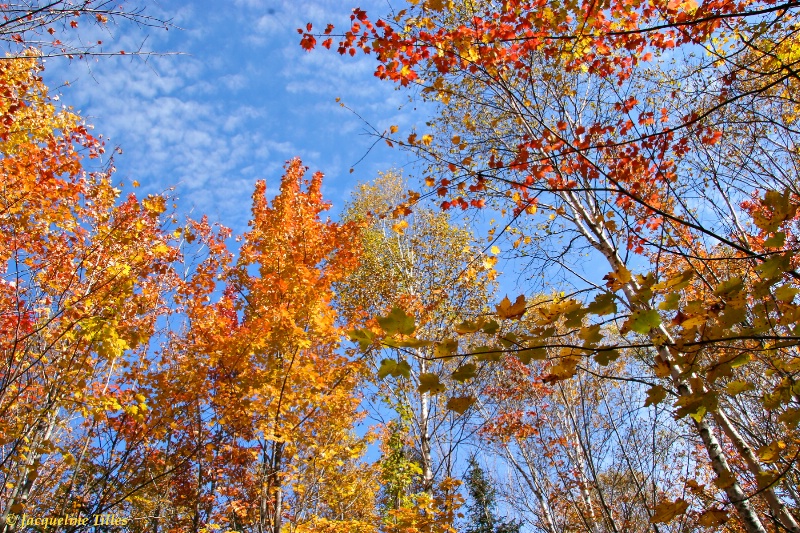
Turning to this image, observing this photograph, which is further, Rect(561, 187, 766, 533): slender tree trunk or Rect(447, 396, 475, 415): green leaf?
Rect(561, 187, 766, 533): slender tree trunk

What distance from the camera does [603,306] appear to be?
134 centimetres

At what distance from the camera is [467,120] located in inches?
193

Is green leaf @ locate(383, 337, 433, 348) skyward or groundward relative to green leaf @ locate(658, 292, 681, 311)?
groundward

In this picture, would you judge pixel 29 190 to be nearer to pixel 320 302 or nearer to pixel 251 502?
pixel 320 302

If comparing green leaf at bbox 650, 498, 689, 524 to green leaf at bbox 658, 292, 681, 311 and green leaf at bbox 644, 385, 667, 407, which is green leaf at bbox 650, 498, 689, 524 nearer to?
green leaf at bbox 644, 385, 667, 407

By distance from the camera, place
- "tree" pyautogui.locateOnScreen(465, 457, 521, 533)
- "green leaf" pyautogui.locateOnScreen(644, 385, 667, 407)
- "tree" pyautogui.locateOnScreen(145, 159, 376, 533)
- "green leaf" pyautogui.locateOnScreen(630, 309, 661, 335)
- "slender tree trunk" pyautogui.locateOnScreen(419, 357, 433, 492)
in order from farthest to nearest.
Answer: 1. "tree" pyautogui.locateOnScreen(465, 457, 521, 533)
2. "slender tree trunk" pyautogui.locateOnScreen(419, 357, 433, 492)
3. "tree" pyautogui.locateOnScreen(145, 159, 376, 533)
4. "green leaf" pyautogui.locateOnScreen(644, 385, 667, 407)
5. "green leaf" pyautogui.locateOnScreen(630, 309, 661, 335)

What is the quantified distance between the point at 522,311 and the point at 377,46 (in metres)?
2.86

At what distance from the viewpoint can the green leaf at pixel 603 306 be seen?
1.33m

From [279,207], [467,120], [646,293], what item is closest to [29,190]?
[279,207]

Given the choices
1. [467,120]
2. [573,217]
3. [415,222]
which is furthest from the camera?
[415,222]

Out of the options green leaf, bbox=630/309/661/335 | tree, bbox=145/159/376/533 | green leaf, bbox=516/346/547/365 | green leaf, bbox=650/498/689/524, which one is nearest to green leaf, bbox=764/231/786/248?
green leaf, bbox=630/309/661/335

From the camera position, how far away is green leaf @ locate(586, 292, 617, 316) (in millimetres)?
1328

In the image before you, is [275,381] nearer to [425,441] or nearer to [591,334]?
[425,441]

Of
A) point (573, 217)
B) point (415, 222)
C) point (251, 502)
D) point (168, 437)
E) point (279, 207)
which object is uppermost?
point (415, 222)
